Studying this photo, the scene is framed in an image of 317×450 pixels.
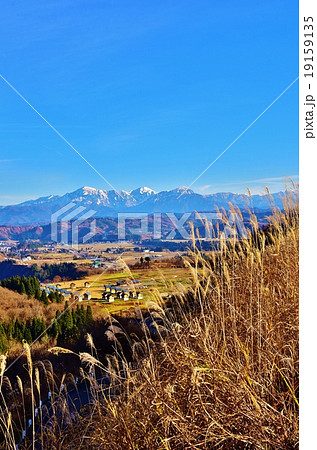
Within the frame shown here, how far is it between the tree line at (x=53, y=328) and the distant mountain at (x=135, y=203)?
3.72 meters

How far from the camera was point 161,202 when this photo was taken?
11352 millimetres

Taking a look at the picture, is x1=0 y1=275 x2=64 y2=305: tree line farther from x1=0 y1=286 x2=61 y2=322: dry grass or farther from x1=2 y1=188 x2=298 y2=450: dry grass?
x1=2 y1=188 x2=298 y2=450: dry grass

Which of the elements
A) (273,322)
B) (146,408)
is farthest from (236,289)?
(146,408)

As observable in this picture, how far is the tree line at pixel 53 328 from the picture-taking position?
1356cm

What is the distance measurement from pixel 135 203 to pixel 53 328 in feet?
25.3

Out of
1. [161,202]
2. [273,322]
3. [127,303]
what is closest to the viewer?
[273,322]

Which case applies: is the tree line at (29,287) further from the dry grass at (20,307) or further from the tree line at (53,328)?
the tree line at (53,328)

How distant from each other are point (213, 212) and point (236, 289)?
49.8 inches

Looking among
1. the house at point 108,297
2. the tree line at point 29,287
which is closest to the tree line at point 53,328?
the tree line at point 29,287

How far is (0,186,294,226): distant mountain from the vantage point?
5602 mm

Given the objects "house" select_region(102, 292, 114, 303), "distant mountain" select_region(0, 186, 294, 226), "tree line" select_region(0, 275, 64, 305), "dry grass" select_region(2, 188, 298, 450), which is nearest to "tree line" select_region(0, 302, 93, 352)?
"tree line" select_region(0, 275, 64, 305)
